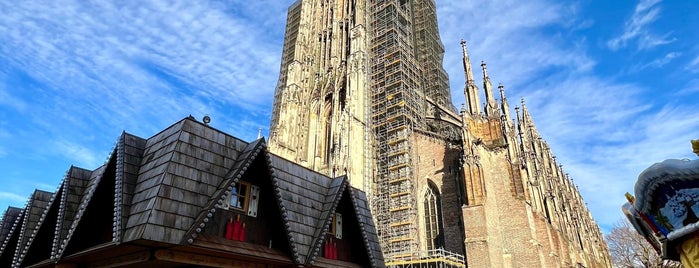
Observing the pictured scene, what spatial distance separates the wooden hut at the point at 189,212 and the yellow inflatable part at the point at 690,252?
656 cm

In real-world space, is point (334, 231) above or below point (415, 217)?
below

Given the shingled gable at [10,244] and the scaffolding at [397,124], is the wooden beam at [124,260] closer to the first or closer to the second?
the shingled gable at [10,244]

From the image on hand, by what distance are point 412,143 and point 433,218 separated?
5118mm

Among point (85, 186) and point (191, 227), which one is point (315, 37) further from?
point (191, 227)

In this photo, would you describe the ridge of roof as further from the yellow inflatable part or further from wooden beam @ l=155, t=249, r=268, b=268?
the yellow inflatable part

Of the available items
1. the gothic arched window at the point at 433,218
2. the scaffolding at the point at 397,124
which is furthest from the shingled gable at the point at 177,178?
the gothic arched window at the point at 433,218

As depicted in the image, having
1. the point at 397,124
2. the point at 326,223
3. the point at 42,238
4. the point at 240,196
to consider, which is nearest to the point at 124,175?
the point at 240,196

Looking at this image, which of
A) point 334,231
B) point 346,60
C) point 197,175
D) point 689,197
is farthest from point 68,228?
point 346,60

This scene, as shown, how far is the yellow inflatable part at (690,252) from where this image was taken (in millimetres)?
4824

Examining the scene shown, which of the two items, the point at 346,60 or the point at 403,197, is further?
the point at 346,60

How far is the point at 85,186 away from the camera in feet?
33.9

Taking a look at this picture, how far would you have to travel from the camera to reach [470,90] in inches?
1061

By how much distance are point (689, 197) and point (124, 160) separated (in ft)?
29.9

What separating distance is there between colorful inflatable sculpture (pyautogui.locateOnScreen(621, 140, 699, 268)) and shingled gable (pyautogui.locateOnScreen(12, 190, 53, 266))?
40.5 ft
